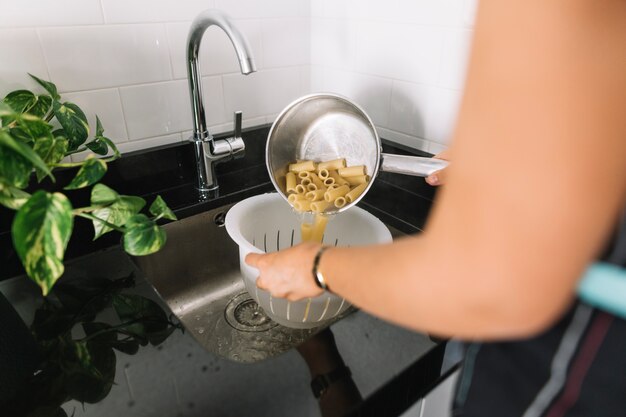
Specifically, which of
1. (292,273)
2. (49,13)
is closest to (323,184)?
(292,273)

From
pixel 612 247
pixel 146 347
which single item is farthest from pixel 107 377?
pixel 612 247

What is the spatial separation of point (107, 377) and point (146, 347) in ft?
0.17

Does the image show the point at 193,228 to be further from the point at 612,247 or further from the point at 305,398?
the point at 612,247

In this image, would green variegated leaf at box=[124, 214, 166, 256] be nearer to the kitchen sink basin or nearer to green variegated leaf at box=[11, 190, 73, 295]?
green variegated leaf at box=[11, 190, 73, 295]

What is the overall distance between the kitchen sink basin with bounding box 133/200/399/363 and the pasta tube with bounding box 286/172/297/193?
0.62ft

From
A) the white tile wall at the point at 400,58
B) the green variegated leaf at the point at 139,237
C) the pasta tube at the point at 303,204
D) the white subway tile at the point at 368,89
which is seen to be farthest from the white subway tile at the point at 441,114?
the green variegated leaf at the point at 139,237

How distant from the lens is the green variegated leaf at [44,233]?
40 cm

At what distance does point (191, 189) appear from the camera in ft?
Result: 2.72

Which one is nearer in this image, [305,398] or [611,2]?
[611,2]

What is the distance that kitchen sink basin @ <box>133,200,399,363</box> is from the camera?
68 centimetres

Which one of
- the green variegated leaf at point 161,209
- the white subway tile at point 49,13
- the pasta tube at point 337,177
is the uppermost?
the white subway tile at point 49,13

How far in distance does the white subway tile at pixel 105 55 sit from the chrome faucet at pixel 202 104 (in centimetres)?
11

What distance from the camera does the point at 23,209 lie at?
39 centimetres

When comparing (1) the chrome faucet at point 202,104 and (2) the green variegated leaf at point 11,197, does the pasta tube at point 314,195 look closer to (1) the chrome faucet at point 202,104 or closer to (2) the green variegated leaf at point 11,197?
(1) the chrome faucet at point 202,104
